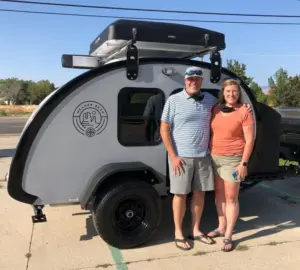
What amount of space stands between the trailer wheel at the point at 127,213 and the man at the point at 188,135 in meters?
0.34

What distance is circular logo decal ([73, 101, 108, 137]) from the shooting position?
12.9ft

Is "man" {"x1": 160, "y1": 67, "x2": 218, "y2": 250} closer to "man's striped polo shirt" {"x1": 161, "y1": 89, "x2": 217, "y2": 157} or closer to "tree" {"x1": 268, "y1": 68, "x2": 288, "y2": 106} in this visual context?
"man's striped polo shirt" {"x1": 161, "y1": 89, "x2": 217, "y2": 157}

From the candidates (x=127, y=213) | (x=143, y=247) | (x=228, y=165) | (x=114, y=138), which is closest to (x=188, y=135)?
(x=228, y=165)

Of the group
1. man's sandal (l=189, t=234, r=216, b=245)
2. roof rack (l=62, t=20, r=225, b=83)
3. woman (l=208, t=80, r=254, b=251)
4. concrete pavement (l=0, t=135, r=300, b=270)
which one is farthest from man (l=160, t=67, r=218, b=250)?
roof rack (l=62, t=20, r=225, b=83)

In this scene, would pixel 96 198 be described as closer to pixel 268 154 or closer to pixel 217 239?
pixel 217 239

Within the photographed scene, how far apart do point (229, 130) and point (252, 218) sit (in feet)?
5.95

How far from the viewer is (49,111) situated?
151 inches

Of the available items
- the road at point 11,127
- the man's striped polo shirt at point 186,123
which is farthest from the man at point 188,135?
the road at point 11,127

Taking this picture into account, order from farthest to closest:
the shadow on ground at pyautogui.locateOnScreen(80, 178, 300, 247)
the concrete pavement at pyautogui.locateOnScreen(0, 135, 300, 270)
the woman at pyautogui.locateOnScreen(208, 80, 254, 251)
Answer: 1. the shadow on ground at pyautogui.locateOnScreen(80, 178, 300, 247)
2. the woman at pyautogui.locateOnScreen(208, 80, 254, 251)
3. the concrete pavement at pyautogui.locateOnScreen(0, 135, 300, 270)

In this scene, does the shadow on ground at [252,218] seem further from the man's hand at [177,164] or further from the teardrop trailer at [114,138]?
the man's hand at [177,164]

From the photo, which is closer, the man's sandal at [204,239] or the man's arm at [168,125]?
the man's arm at [168,125]

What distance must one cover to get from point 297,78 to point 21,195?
1645 inches

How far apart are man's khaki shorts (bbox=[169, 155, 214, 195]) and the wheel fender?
367 mm

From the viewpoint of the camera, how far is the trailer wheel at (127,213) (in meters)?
3.94
